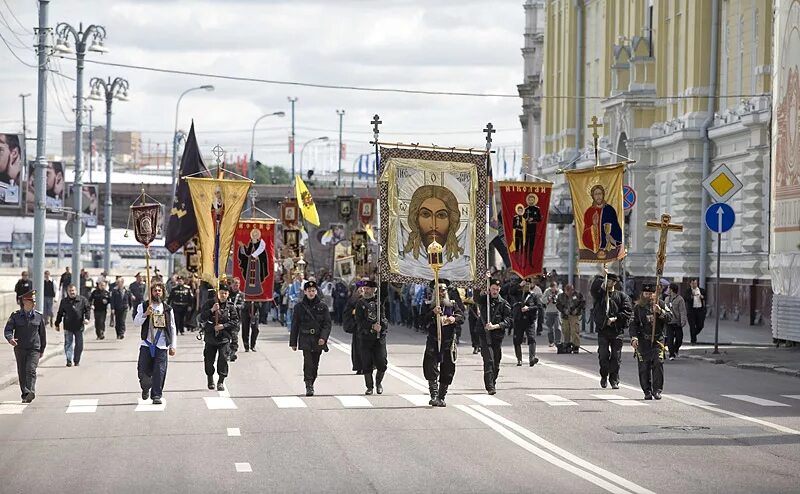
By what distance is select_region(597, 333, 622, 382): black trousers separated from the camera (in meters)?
23.8

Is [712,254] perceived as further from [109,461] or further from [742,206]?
[109,461]

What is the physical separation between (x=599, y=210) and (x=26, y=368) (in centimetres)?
1250

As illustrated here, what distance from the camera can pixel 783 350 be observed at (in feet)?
110

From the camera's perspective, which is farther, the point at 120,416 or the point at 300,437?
the point at 120,416

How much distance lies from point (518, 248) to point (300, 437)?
51.6 ft

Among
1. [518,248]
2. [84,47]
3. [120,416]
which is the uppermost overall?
[84,47]

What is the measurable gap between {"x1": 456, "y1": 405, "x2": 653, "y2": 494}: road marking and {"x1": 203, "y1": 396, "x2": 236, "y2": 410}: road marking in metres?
2.98

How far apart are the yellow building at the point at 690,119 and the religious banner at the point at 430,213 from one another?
65.4 ft

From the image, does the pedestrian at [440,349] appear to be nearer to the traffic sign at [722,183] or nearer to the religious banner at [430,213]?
the religious banner at [430,213]

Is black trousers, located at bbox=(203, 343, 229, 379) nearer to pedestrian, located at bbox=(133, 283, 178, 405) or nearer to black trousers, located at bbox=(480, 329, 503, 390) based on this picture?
pedestrian, located at bbox=(133, 283, 178, 405)

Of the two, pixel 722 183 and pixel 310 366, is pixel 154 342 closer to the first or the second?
pixel 310 366

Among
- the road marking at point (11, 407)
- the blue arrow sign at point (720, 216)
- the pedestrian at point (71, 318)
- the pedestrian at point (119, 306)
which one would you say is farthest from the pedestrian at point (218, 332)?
the pedestrian at point (119, 306)

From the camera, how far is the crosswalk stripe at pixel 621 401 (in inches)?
834

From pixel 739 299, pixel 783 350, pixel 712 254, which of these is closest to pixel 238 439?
pixel 783 350
